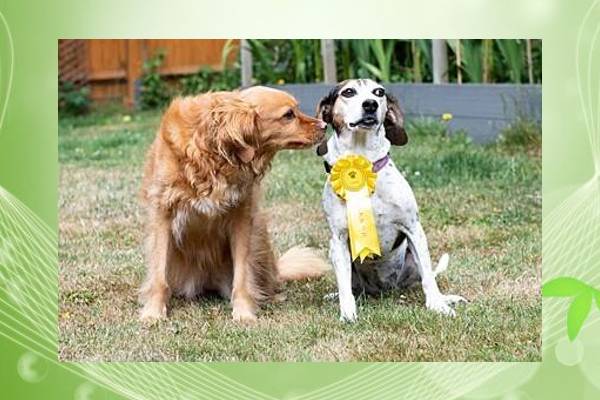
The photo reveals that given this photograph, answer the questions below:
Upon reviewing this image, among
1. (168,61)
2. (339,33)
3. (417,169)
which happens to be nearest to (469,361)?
(339,33)

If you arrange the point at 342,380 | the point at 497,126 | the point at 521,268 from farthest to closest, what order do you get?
the point at 497,126 → the point at 521,268 → the point at 342,380

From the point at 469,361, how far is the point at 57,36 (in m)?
2.07

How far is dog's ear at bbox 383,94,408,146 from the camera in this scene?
16.0ft

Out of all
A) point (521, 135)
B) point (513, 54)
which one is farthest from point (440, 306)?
point (513, 54)

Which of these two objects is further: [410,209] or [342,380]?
[410,209]

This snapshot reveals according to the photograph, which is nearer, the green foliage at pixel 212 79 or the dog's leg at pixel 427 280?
the dog's leg at pixel 427 280

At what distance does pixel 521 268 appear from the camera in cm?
549

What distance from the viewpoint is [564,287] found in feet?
13.8

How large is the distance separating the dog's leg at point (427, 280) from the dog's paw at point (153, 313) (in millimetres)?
1136

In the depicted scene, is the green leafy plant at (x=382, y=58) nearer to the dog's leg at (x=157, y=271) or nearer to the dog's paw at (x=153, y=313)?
the dog's leg at (x=157, y=271)

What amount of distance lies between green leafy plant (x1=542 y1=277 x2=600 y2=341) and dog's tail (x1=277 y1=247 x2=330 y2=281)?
1.48 metres

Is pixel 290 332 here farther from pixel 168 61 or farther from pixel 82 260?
pixel 168 61

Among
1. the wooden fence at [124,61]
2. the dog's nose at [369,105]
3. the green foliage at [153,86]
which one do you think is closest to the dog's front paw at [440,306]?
the dog's nose at [369,105]

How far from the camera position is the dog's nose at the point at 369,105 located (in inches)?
185
